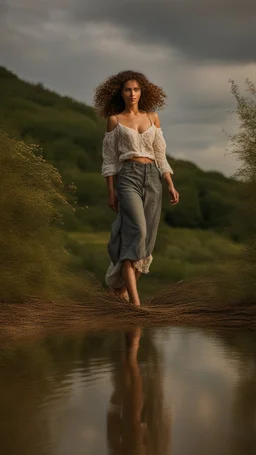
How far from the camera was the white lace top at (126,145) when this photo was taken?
8.38 m

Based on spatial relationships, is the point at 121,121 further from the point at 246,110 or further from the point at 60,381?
the point at 60,381

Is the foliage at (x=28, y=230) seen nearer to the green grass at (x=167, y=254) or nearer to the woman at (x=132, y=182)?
the woman at (x=132, y=182)

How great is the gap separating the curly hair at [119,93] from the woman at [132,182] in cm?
5

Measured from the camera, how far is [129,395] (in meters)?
4.63

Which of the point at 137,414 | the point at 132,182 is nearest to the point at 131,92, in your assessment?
the point at 132,182

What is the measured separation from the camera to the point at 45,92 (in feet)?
74.9

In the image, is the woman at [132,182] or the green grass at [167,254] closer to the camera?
the woman at [132,182]

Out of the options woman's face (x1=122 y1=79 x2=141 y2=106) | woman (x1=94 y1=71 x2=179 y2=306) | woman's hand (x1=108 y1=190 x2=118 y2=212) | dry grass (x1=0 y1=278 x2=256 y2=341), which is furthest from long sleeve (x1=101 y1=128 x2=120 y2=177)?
dry grass (x1=0 y1=278 x2=256 y2=341)

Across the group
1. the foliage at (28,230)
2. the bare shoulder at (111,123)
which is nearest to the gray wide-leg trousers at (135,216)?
the bare shoulder at (111,123)

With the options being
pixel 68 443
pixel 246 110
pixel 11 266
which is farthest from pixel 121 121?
pixel 68 443

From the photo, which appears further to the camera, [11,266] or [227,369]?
[11,266]

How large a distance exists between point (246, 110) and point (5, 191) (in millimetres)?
2457

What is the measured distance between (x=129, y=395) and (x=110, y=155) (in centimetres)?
416

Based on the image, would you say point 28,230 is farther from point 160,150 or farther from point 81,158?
point 81,158
